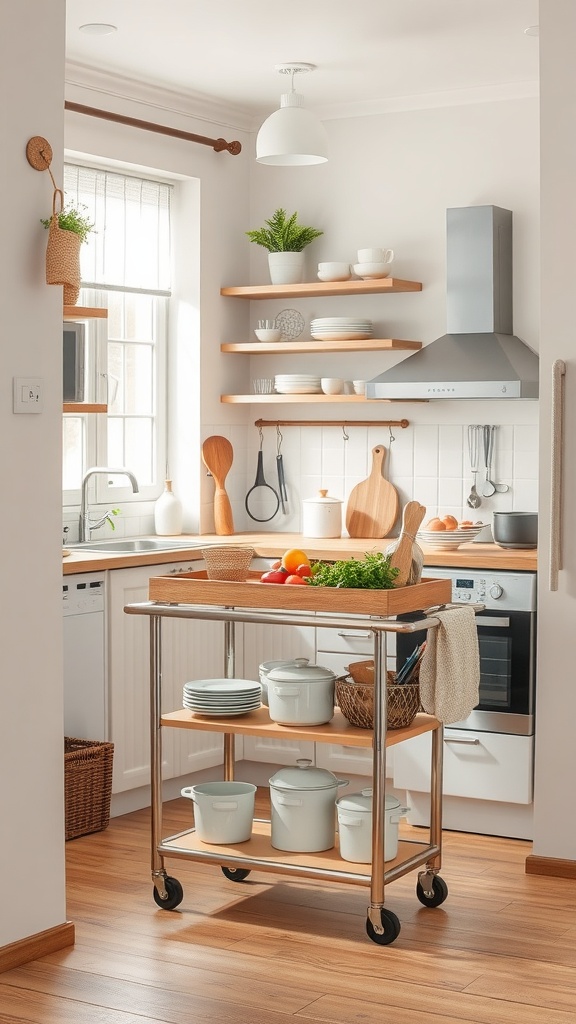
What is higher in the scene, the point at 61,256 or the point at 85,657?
the point at 61,256

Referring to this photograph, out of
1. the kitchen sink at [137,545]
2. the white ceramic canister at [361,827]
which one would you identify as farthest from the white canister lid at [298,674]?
the kitchen sink at [137,545]

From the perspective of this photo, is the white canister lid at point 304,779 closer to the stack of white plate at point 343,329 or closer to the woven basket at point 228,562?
the woven basket at point 228,562

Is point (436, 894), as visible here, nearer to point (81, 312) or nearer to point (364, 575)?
point (364, 575)

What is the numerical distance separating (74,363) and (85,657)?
1.08 meters

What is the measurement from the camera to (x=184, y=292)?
6.22 meters

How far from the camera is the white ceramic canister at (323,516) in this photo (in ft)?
19.5

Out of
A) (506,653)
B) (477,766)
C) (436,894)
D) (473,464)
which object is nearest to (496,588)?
(506,653)

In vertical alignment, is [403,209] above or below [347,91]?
below

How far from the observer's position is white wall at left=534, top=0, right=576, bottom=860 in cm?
432

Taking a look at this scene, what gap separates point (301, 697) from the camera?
3922mm

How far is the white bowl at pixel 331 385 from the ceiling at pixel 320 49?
1.23 meters

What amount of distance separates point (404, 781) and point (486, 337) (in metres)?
1.84

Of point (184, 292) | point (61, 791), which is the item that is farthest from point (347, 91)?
point (61, 791)

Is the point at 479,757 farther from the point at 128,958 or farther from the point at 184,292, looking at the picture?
the point at 184,292
